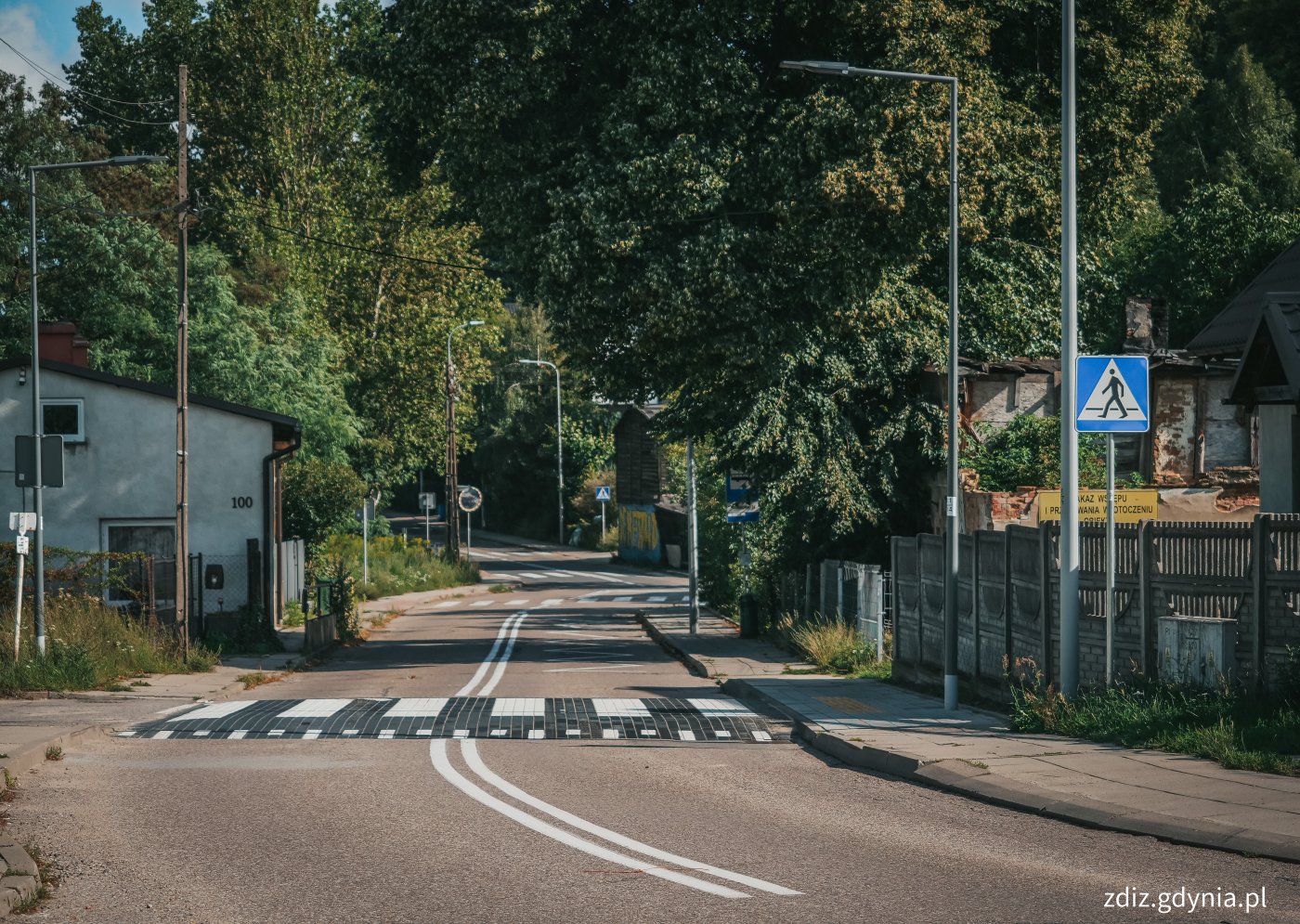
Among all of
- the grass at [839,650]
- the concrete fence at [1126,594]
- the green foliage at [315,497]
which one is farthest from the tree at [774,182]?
the green foliage at [315,497]

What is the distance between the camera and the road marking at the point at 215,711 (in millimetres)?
16391

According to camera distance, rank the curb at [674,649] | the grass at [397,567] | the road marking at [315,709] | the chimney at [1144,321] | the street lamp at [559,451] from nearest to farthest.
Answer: the road marking at [315,709] < the curb at [674,649] < the chimney at [1144,321] < the grass at [397,567] < the street lamp at [559,451]

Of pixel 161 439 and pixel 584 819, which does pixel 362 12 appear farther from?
pixel 584 819

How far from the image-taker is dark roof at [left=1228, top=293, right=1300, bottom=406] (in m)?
14.1

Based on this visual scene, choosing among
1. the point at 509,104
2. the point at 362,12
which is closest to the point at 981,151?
the point at 509,104

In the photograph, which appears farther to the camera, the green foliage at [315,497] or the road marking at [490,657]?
the green foliage at [315,497]

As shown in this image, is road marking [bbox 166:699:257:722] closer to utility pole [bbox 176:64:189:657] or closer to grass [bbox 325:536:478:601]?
utility pole [bbox 176:64:189:657]

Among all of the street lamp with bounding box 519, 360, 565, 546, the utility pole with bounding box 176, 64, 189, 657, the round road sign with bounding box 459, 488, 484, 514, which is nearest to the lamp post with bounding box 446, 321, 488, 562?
the round road sign with bounding box 459, 488, 484, 514

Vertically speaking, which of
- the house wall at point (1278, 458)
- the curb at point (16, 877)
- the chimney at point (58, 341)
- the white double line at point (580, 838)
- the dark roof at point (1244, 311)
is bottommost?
the white double line at point (580, 838)

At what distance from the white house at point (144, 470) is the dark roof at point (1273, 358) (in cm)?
1916

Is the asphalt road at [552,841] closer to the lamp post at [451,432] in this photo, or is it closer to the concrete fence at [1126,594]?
the concrete fence at [1126,594]

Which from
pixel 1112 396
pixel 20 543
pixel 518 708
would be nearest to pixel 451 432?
pixel 20 543

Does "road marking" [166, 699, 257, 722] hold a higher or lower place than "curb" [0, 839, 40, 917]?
lower

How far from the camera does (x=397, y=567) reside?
53.0 metres
